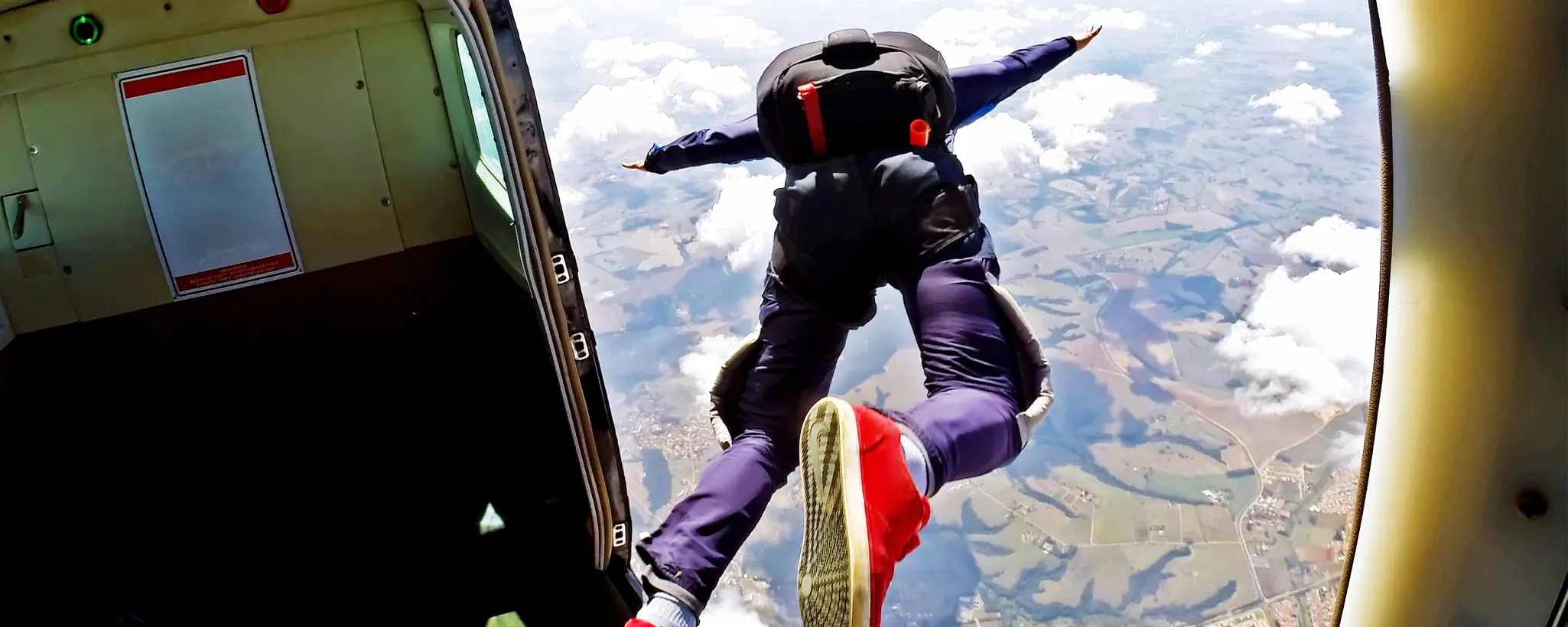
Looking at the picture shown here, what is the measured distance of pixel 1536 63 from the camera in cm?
107

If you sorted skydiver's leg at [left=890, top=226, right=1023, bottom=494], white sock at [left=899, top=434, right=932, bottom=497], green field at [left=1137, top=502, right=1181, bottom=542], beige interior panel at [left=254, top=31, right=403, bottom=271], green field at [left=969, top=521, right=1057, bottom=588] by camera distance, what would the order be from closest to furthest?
white sock at [left=899, top=434, right=932, bottom=497]
skydiver's leg at [left=890, top=226, right=1023, bottom=494]
beige interior panel at [left=254, top=31, right=403, bottom=271]
green field at [left=1137, top=502, right=1181, bottom=542]
green field at [left=969, top=521, right=1057, bottom=588]

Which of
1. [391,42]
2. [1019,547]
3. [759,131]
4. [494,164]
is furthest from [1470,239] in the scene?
[1019,547]

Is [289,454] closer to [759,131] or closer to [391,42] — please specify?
[391,42]

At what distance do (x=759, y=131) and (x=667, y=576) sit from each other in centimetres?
135

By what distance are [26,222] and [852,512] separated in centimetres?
315

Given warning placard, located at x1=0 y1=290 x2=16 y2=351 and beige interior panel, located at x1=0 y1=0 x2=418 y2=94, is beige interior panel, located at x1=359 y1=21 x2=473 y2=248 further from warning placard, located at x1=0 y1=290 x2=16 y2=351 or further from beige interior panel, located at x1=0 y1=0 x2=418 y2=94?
warning placard, located at x1=0 y1=290 x2=16 y2=351

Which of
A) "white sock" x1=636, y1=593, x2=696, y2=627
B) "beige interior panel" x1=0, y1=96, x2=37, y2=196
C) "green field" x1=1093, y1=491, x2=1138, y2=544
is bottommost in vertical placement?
"green field" x1=1093, y1=491, x2=1138, y2=544

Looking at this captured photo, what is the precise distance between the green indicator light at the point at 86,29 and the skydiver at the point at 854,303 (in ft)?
6.93

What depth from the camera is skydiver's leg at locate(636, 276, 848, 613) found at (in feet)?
7.25

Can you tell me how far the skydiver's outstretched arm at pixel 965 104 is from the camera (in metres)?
2.97

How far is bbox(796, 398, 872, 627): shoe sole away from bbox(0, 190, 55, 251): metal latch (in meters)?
2.92

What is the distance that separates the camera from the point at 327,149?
10.8ft

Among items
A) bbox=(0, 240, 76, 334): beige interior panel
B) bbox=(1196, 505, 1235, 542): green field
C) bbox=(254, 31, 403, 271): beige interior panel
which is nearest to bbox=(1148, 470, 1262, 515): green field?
bbox=(1196, 505, 1235, 542): green field

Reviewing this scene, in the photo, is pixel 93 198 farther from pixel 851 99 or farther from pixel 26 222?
pixel 851 99
